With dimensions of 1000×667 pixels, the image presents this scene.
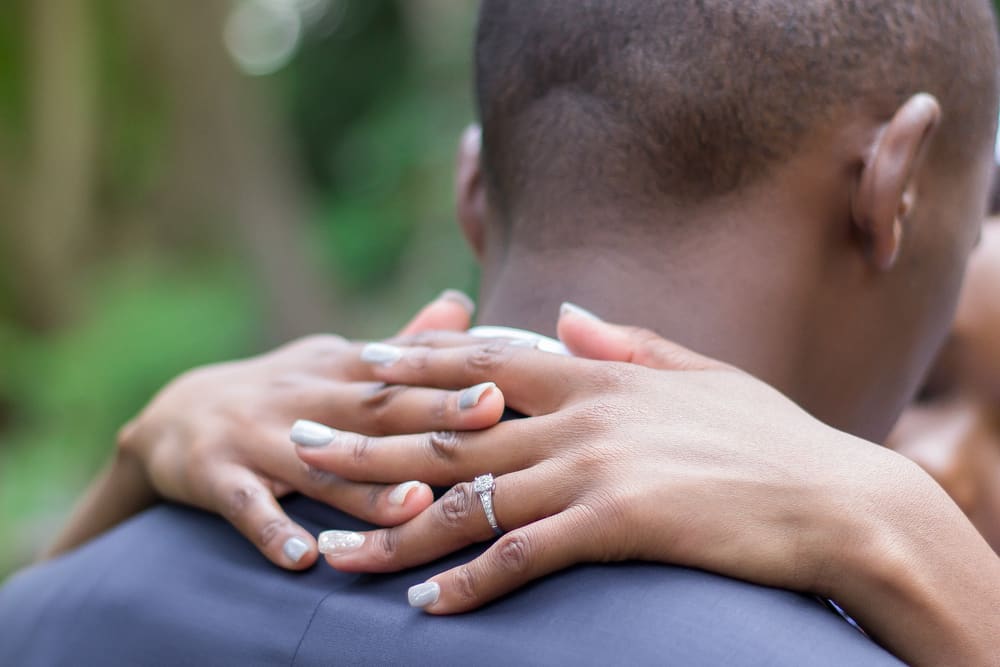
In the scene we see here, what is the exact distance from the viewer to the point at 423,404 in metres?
1.61

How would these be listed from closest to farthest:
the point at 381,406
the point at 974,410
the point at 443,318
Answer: the point at 381,406
the point at 443,318
the point at 974,410

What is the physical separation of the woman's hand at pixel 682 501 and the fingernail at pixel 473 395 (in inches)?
1.9

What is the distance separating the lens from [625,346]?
1603mm

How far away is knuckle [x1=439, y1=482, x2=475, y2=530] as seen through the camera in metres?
1.46

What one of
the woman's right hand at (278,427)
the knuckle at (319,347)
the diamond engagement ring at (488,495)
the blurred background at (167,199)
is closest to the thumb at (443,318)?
the woman's right hand at (278,427)

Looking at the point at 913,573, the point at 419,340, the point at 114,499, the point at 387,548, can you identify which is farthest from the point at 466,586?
the point at 114,499

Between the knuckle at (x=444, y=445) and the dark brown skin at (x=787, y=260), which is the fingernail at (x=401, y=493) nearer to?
the knuckle at (x=444, y=445)

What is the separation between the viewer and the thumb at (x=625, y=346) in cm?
160

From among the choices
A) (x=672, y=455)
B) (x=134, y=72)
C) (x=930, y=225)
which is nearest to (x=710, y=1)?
(x=930, y=225)

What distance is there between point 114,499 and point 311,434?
88cm

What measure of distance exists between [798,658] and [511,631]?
14.3 inches

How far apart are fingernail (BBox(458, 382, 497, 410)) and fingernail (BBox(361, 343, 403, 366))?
20cm

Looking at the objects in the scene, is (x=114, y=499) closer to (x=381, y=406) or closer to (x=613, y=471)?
(x=381, y=406)

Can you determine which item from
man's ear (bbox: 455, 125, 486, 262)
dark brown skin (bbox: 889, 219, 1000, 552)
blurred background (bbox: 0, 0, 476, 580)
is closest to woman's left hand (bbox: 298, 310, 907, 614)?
man's ear (bbox: 455, 125, 486, 262)
